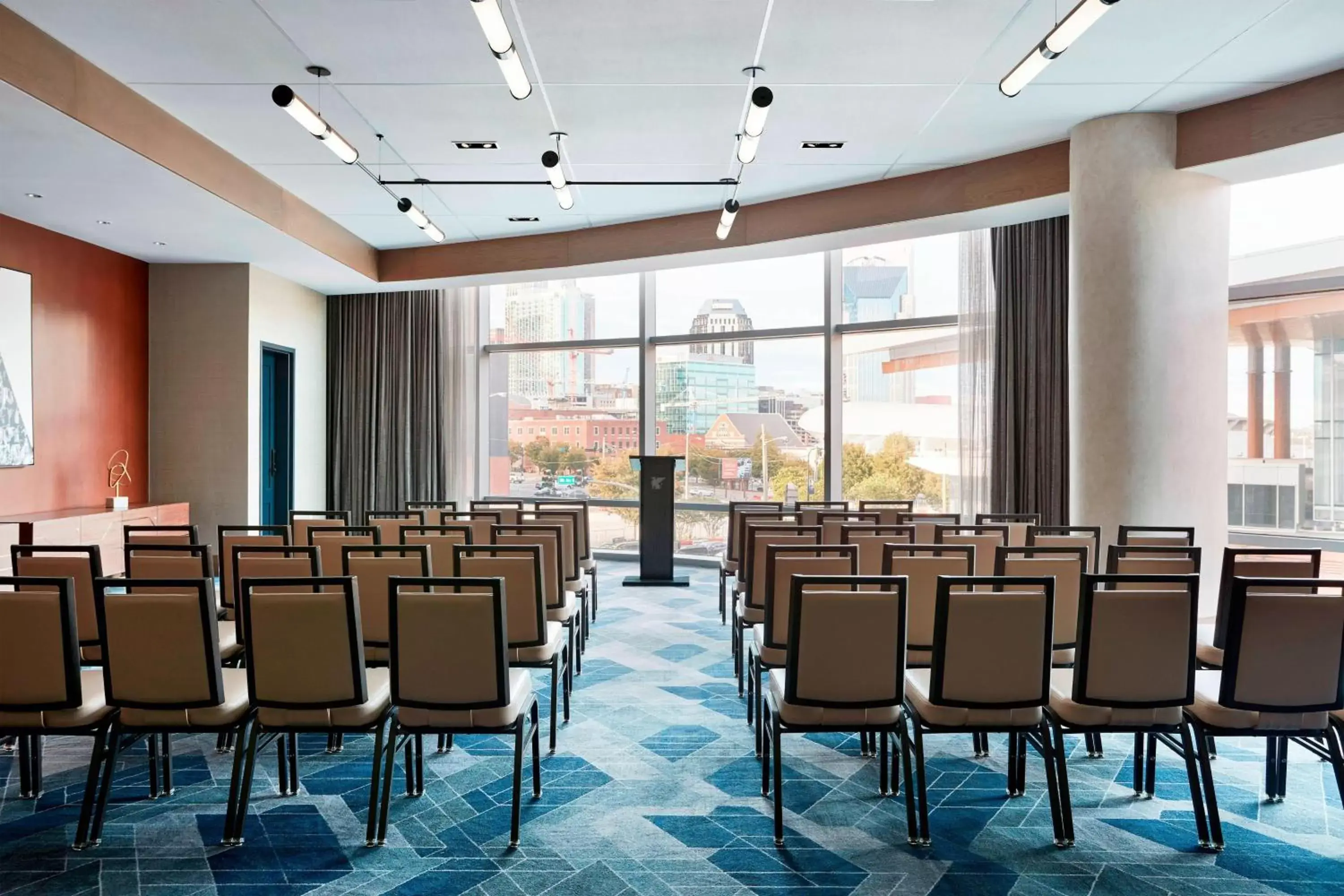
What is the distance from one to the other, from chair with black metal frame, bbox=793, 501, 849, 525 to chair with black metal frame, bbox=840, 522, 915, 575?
45 centimetres

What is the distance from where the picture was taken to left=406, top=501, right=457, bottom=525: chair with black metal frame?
6023mm

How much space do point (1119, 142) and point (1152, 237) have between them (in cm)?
68

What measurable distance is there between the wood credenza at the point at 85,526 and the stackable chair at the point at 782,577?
5.02 meters

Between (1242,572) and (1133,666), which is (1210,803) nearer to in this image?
(1133,666)

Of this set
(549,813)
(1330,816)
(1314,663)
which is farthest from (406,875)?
(1330,816)

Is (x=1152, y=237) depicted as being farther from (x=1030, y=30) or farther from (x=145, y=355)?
(x=145, y=355)

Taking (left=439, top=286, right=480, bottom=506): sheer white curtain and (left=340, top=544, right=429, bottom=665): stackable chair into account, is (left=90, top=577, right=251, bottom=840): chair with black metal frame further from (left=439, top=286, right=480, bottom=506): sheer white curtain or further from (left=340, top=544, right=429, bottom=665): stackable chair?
(left=439, top=286, right=480, bottom=506): sheer white curtain

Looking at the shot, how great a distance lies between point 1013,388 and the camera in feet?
25.5

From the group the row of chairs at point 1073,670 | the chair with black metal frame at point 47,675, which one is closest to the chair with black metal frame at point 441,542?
the chair with black metal frame at point 47,675

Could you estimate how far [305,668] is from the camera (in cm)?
300

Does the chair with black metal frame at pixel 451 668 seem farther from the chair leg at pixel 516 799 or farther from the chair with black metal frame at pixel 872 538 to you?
the chair with black metal frame at pixel 872 538

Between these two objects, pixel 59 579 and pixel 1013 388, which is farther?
pixel 1013 388

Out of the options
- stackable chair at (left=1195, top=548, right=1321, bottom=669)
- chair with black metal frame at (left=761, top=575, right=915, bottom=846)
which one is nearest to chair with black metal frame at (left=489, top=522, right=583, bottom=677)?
chair with black metal frame at (left=761, top=575, right=915, bottom=846)

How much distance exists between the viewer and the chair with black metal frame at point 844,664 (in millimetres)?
2969
